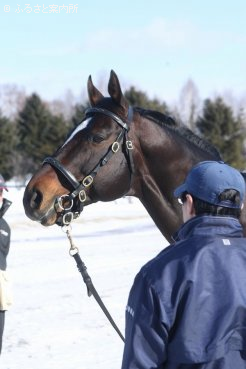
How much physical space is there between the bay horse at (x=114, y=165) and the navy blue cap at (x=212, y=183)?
148 cm

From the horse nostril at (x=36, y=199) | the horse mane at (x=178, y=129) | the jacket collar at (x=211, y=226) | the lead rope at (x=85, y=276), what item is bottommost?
the lead rope at (x=85, y=276)

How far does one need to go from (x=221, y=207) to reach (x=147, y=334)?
51cm

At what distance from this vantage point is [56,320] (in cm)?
739

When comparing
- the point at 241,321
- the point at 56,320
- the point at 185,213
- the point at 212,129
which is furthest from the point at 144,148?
the point at 212,129

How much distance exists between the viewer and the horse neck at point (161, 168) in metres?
3.70

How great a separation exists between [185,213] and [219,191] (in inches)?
7.1

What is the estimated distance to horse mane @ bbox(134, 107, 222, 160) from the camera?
3814 millimetres

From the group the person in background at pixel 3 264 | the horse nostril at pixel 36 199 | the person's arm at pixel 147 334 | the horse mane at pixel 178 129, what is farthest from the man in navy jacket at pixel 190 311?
the person in background at pixel 3 264

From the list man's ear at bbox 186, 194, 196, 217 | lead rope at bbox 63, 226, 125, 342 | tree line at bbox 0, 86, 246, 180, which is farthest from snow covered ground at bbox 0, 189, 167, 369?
tree line at bbox 0, 86, 246, 180

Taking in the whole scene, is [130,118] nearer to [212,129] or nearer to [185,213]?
[185,213]

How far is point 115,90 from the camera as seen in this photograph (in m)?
3.63

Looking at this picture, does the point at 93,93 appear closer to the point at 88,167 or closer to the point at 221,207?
the point at 88,167

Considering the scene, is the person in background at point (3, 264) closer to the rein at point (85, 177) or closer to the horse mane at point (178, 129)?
the rein at point (85, 177)

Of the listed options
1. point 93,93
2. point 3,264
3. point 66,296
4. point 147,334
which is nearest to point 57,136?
point 66,296
